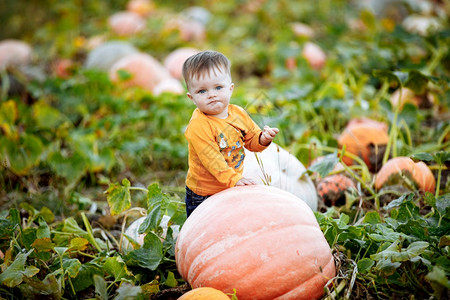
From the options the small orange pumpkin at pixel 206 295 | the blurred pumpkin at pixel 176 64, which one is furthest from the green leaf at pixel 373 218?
the blurred pumpkin at pixel 176 64

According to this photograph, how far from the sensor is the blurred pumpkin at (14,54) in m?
5.20

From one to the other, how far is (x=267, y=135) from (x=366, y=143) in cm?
125

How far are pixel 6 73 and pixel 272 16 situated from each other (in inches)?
133

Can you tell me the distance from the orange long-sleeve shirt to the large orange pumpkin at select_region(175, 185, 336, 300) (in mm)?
121

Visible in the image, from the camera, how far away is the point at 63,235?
2049mm

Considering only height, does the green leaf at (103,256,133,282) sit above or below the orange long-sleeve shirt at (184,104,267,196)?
below

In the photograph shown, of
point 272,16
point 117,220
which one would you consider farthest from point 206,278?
point 272,16

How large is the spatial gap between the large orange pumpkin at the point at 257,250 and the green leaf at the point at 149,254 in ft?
0.44

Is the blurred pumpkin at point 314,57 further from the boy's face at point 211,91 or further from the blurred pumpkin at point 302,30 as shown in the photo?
the boy's face at point 211,91

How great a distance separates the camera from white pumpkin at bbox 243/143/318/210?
2082 millimetres

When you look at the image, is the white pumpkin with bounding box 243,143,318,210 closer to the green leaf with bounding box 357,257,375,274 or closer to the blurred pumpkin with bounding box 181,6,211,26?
the green leaf with bounding box 357,257,375,274

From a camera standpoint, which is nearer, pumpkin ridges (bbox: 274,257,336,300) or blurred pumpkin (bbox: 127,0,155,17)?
pumpkin ridges (bbox: 274,257,336,300)

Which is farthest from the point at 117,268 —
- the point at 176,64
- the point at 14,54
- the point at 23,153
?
the point at 14,54

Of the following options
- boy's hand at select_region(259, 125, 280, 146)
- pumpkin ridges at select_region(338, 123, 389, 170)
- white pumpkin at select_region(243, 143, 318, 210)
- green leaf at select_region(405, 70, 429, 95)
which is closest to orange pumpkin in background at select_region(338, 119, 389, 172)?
pumpkin ridges at select_region(338, 123, 389, 170)
